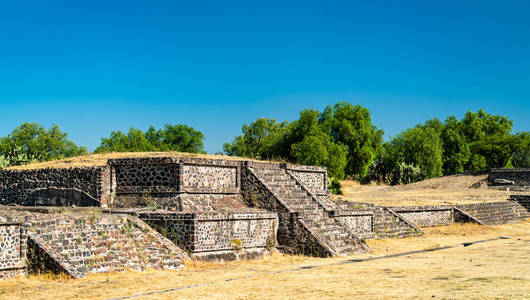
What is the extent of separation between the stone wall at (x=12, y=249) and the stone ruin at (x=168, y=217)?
2 centimetres

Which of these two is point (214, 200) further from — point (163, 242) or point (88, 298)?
point (88, 298)

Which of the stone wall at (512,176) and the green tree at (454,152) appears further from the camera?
the green tree at (454,152)

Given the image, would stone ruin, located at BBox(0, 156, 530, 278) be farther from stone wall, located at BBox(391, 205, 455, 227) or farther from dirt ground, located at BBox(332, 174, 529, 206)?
dirt ground, located at BBox(332, 174, 529, 206)

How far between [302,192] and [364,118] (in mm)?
32315

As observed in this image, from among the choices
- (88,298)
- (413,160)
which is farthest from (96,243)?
(413,160)

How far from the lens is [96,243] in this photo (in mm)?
12969

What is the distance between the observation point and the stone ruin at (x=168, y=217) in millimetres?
12492

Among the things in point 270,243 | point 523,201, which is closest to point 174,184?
point 270,243

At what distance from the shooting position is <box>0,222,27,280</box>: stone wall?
11.8 meters

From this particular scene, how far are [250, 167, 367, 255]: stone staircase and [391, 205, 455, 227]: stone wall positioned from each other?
5.47 metres

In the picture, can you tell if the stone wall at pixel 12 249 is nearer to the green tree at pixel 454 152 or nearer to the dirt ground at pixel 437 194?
the dirt ground at pixel 437 194

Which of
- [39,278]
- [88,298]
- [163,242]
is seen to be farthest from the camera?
[163,242]

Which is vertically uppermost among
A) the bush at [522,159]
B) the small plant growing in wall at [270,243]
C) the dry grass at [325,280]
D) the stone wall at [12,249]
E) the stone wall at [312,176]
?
the bush at [522,159]

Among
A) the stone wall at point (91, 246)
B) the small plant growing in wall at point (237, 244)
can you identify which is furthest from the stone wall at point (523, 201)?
the stone wall at point (91, 246)
